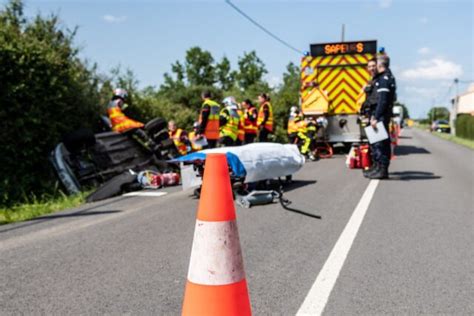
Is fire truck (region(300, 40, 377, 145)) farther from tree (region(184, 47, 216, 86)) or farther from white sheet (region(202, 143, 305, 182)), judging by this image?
tree (region(184, 47, 216, 86))

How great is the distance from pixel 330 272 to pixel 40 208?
5743 mm

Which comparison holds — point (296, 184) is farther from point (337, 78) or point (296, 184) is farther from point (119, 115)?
point (337, 78)

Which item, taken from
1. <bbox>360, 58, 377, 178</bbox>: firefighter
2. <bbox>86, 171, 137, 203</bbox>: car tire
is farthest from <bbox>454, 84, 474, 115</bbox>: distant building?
<bbox>86, 171, 137, 203</bbox>: car tire

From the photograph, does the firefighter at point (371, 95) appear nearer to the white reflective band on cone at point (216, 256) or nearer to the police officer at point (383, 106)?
the police officer at point (383, 106)

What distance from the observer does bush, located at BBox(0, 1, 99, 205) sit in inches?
404

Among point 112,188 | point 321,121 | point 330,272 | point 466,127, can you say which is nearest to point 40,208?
point 112,188

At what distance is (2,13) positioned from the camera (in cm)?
1285

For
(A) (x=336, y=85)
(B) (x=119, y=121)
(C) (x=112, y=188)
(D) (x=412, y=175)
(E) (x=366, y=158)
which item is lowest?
(D) (x=412, y=175)

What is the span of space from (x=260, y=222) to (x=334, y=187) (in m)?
3.34

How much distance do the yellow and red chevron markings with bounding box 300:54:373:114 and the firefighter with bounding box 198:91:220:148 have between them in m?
6.98

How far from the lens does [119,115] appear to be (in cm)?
1281

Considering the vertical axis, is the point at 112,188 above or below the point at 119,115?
below

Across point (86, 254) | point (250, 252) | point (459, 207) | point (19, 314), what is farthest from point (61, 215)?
point (459, 207)

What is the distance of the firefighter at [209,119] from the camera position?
1081cm
